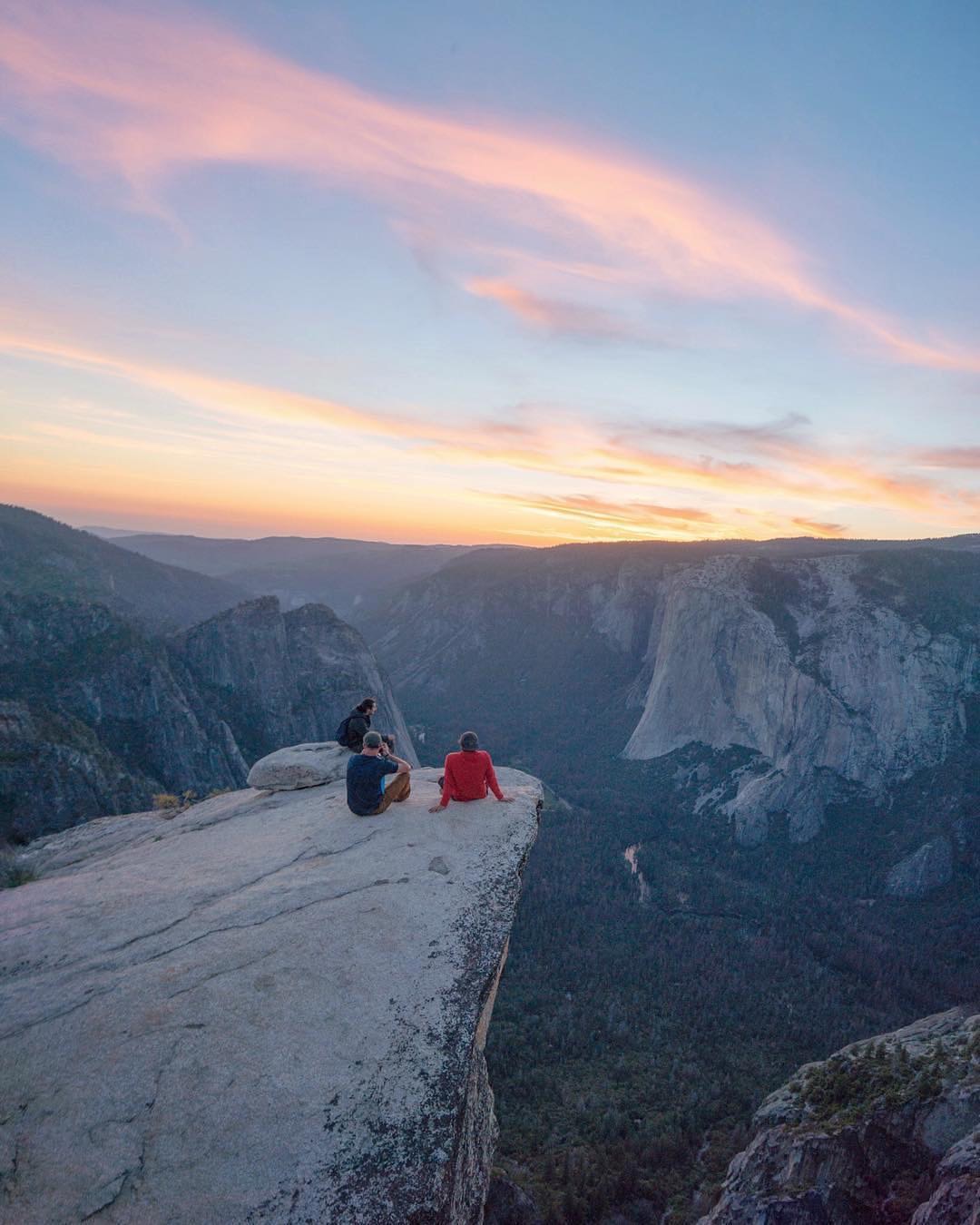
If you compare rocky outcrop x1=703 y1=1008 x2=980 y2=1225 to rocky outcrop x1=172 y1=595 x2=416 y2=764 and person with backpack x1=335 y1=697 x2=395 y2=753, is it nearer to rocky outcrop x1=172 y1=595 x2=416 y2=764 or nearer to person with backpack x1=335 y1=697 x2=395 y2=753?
person with backpack x1=335 y1=697 x2=395 y2=753

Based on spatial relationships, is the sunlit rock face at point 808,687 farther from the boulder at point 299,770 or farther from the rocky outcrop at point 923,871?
the boulder at point 299,770

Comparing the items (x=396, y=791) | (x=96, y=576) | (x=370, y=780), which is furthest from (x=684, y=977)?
(x=96, y=576)

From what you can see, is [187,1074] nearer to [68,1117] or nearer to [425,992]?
[68,1117]

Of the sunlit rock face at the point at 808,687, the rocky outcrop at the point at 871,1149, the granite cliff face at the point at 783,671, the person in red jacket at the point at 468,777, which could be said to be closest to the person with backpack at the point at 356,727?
the person in red jacket at the point at 468,777

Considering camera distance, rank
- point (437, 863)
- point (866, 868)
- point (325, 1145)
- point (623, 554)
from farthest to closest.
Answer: point (623, 554) < point (866, 868) < point (437, 863) < point (325, 1145)

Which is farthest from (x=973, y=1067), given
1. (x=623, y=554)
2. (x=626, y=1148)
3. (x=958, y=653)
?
(x=623, y=554)

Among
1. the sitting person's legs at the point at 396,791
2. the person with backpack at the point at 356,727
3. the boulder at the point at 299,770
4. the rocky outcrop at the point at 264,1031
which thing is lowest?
the rocky outcrop at the point at 264,1031
